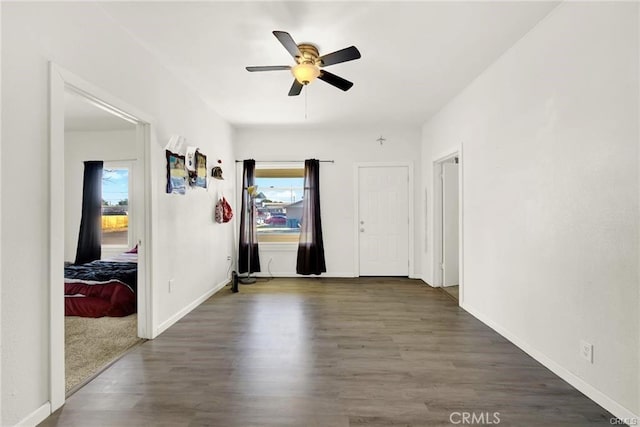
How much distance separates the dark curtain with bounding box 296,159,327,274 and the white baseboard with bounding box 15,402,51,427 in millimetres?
3902

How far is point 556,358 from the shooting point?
227 centimetres

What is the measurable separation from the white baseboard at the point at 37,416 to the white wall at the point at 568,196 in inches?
132

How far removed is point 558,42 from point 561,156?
2.76 ft

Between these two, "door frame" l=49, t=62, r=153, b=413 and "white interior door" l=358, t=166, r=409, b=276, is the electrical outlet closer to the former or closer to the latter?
"door frame" l=49, t=62, r=153, b=413

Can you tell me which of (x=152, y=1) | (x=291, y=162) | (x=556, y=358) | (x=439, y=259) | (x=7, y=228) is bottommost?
(x=556, y=358)

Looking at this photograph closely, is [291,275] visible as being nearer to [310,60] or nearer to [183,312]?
[183,312]

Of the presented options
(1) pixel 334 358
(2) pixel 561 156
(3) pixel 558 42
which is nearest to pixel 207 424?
(1) pixel 334 358

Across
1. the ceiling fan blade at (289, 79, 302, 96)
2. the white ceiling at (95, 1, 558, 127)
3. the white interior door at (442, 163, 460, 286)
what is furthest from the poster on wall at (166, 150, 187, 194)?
the white interior door at (442, 163, 460, 286)

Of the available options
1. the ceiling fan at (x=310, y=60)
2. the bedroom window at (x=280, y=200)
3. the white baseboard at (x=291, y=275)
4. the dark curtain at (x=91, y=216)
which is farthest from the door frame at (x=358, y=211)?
the dark curtain at (x=91, y=216)

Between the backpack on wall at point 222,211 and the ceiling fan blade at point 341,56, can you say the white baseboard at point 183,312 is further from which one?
the ceiling fan blade at point 341,56

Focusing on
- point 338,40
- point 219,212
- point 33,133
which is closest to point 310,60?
point 338,40

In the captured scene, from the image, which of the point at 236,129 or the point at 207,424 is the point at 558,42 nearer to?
the point at 207,424

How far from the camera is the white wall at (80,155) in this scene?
222 inches

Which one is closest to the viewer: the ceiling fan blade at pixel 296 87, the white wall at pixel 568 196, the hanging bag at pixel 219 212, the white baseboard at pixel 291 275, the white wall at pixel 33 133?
the white wall at pixel 33 133
